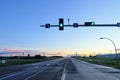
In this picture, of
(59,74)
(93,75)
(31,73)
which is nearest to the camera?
(93,75)

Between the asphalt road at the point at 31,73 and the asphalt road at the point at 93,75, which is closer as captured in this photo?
the asphalt road at the point at 93,75

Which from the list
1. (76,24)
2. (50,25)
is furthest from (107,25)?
(50,25)

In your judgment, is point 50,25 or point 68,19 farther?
point 68,19

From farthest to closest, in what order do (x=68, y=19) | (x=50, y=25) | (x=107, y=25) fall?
(x=68, y=19)
(x=50, y=25)
(x=107, y=25)

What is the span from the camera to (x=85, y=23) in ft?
86.3

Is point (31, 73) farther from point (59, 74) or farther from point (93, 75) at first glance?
point (93, 75)

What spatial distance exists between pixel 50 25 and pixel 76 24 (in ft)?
8.48

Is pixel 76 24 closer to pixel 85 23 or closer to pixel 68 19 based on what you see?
pixel 85 23

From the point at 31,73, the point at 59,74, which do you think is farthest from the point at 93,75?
the point at 31,73

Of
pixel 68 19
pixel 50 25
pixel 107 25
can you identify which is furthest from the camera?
pixel 68 19

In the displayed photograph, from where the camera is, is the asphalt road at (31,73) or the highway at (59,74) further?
the asphalt road at (31,73)

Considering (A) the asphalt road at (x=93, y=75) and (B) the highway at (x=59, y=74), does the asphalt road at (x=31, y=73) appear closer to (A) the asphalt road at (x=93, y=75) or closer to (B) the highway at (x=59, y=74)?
(B) the highway at (x=59, y=74)

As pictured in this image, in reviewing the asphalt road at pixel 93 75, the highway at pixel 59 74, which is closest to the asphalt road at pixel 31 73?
the highway at pixel 59 74

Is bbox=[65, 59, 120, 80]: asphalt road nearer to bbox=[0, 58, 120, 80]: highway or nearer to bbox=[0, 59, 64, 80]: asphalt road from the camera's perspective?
bbox=[0, 58, 120, 80]: highway
